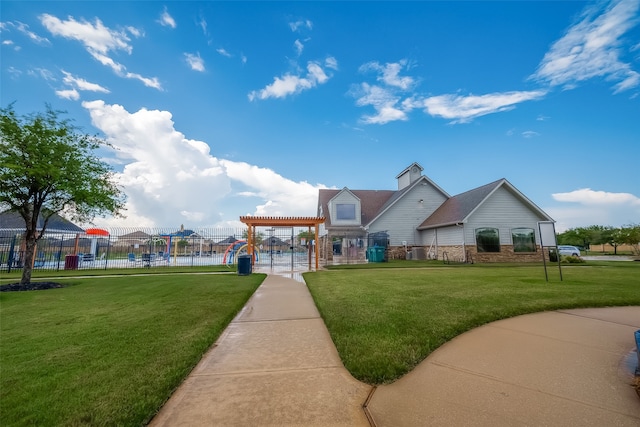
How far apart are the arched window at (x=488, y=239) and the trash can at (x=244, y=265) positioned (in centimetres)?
1742

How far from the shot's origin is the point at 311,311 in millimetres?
5809

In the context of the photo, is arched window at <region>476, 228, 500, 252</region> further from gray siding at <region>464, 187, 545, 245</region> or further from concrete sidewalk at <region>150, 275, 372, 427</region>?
concrete sidewalk at <region>150, 275, 372, 427</region>

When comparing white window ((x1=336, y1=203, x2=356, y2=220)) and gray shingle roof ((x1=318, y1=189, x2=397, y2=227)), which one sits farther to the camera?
gray shingle roof ((x1=318, y1=189, x2=397, y2=227))

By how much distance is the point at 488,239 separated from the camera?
67.3 feet

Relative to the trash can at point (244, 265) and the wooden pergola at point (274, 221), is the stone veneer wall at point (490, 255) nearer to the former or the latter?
the wooden pergola at point (274, 221)

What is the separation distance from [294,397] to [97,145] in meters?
14.1

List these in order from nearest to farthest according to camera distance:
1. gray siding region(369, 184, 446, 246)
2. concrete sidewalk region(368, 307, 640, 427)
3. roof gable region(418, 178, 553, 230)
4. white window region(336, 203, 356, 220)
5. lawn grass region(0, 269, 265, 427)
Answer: concrete sidewalk region(368, 307, 640, 427), lawn grass region(0, 269, 265, 427), roof gable region(418, 178, 553, 230), gray siding region(369, 184, 446, 246), white window region(336, 203, 356, 220)

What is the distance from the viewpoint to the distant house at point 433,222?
67.0 feet

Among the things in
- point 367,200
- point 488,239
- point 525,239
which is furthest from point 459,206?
point 367,200

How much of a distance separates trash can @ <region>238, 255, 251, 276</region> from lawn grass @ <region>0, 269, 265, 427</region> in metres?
5.74

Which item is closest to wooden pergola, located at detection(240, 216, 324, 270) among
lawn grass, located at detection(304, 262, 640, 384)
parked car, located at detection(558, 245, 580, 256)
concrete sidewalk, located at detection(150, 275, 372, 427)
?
lawn grass, located at detection(304, 262, 640, 384)

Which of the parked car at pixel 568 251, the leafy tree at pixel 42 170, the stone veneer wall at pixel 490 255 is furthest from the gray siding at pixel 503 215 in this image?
the leafy tree at pixel 42 170

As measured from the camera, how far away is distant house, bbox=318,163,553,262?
67.0 feet

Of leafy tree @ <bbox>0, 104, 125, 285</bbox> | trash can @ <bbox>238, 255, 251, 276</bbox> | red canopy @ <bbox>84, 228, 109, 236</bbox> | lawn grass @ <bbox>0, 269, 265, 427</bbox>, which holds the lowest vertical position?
lawn grass @ <bbox>0, 269, 265, 427</bbox>
